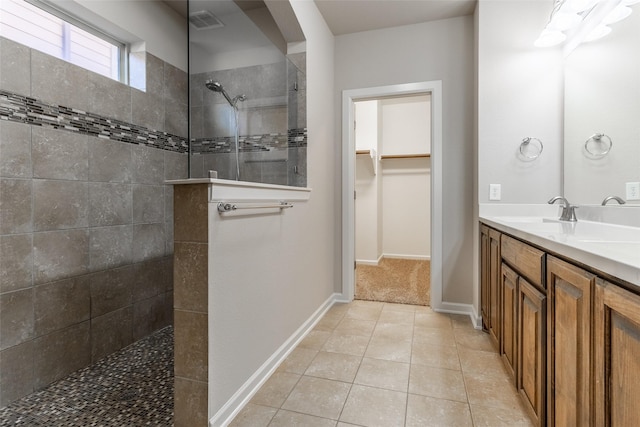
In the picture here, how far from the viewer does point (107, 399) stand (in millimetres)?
1595

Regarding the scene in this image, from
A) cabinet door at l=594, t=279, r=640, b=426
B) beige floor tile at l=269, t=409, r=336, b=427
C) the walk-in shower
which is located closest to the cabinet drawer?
cabinet door at l=594, t=279, r=640, b=426

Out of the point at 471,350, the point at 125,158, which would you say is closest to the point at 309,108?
the point at 125,158

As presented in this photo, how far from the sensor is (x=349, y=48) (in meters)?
3.06

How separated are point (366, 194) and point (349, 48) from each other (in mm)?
2192

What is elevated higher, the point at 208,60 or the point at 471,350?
the point at 208,60

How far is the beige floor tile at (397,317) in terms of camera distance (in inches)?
103

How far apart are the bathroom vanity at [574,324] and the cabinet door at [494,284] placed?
0.14 metres

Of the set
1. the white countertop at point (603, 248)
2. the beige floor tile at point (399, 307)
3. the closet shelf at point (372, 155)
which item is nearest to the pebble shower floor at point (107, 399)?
the white countertop at point (603, 248)

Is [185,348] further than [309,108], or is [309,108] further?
[309,108]

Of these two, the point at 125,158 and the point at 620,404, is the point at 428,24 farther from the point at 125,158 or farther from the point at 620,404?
the point at 620,404

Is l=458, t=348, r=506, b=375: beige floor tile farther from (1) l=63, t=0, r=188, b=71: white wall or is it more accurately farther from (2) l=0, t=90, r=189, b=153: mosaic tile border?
(1) l=63, t=0, r=188, b=71: white wall

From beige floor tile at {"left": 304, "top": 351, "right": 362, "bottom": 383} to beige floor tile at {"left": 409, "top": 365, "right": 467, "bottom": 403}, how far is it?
329mm

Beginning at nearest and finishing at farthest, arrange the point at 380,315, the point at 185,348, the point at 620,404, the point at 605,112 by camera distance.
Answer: the point at 620,404 → the point at 185,348 → the point at 605,112 → the point at 380,315

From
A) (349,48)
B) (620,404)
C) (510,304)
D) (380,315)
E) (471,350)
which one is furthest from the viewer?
(349,48)
